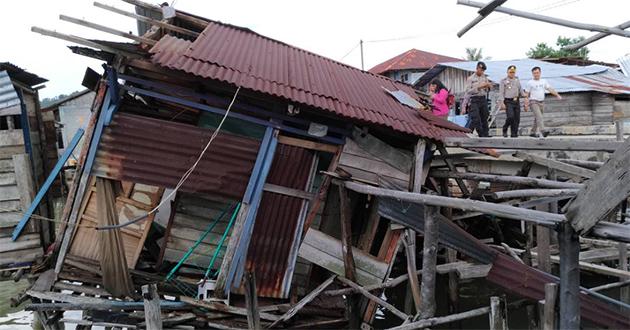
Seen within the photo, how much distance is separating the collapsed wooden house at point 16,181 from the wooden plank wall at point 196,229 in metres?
1.72

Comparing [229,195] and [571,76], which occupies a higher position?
[571,76]

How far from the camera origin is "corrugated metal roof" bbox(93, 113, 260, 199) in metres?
5.64

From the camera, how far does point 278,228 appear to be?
6.05 m

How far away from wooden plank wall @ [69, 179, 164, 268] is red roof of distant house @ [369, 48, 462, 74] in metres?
24.5

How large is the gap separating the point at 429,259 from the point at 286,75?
324 cm

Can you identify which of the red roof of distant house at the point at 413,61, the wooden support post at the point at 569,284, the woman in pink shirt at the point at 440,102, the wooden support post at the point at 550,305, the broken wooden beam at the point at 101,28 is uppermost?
the red roof of distant house at the point at 413,61

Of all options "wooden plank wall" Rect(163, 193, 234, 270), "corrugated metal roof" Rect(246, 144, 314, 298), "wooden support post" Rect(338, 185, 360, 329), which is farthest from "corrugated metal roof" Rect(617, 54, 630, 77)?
Answer: "wooden plank wall" Rect(163, 193, 234, 270)

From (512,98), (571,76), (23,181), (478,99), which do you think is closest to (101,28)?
(23,181)

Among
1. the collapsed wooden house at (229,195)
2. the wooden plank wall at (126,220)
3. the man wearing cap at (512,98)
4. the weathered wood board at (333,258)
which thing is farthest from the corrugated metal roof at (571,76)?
the wooden plank wall at (126,220)

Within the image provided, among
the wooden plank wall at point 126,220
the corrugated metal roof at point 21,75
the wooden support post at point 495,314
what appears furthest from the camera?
the corrugated metal roof at point 21,75

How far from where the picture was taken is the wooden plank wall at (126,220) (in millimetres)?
5820

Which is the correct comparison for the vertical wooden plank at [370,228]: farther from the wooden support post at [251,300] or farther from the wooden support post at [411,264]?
A: the wooden support post at [251,300]

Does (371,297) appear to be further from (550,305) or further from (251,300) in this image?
(550,305)

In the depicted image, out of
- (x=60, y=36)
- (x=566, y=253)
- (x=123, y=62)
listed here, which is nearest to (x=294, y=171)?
(x=123, y=62)
